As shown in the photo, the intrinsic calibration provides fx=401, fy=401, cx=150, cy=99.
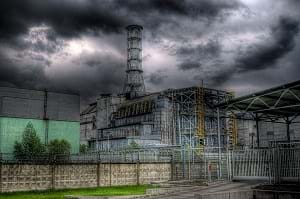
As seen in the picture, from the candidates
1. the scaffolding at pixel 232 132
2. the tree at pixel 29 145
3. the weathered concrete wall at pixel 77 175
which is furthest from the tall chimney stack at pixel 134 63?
the weathered concrete wall at pixel 77 175

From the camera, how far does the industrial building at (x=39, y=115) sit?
191ft

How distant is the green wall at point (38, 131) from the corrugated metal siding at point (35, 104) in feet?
3.40

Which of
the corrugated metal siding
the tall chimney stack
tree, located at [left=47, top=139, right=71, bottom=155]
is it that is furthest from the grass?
the tall chimney stack

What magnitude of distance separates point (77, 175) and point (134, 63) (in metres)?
56.8

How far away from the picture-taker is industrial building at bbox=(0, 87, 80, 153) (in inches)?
2293

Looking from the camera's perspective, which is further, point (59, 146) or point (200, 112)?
point (200, 112)

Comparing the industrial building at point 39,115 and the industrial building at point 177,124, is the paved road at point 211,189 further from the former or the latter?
the industrial building at point 39,115

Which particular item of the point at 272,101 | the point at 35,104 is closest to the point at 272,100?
the point at 272,101

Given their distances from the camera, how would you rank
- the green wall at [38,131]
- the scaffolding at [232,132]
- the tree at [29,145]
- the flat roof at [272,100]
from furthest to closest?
the scaffolding at [232,132]
the green wall at [38,131]
the tree at [29,145]
the flat roof at [272,100]

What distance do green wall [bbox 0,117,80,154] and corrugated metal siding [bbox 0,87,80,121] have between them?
1.03 m

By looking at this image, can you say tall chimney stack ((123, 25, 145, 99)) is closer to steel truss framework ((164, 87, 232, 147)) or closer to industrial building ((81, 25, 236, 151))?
industrial building ((81, 25, 236, 151))

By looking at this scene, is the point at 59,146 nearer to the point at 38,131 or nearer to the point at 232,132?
the point at 38,131

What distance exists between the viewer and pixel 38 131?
6125 cm

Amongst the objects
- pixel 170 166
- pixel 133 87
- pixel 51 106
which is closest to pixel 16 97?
pixel 51 106
